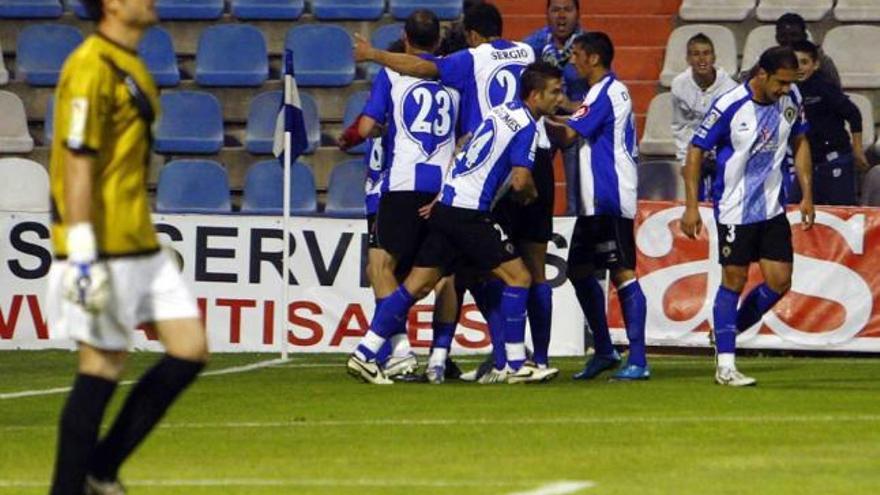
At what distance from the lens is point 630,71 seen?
65.1ft

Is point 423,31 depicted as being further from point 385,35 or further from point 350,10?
point 350,10

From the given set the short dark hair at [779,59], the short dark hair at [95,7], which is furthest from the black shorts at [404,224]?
the short dark hair at [95,7]

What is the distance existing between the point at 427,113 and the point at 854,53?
7057 millimetres

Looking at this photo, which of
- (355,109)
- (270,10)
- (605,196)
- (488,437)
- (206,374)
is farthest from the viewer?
(270,10)

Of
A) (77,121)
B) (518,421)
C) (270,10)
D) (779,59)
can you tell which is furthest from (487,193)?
(270,10)

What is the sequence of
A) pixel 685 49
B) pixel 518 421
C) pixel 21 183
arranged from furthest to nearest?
pixel 685 49, pixel 21 183, pixel 518 421

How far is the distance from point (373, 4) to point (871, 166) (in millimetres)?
4687

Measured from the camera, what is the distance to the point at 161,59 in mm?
19875

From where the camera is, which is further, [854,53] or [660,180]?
[854,53]

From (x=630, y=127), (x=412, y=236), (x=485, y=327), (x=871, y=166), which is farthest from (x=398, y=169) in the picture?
(x=871, y=166)

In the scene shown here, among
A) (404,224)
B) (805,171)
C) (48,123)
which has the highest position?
(805,171)

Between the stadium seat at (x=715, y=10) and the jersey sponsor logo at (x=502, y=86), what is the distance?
22.9 feet

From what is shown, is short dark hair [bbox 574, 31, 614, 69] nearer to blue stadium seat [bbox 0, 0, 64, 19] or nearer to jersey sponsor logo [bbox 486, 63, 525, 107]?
jersey sponsor logo [bbox 486, 63, 525, 107]

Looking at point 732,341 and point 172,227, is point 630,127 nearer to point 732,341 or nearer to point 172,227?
point 732,341
